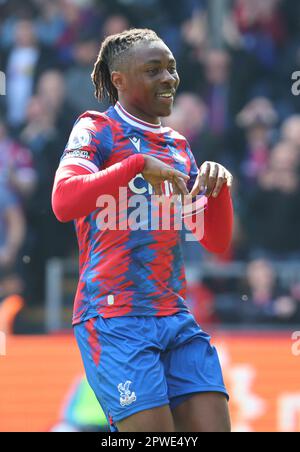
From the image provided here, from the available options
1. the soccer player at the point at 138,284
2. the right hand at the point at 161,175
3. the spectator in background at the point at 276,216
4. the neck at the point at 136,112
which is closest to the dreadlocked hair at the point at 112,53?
the soccer player at the point at 138,284

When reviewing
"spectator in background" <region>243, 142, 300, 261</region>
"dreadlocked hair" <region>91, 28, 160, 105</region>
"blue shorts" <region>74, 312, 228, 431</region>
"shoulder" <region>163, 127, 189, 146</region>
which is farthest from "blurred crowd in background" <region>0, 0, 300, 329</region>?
"blue shorts" <region>74, 312, 228, 431</region>

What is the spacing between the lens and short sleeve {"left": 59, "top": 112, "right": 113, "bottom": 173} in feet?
12.3

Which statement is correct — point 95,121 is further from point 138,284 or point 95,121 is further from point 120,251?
point 138,284

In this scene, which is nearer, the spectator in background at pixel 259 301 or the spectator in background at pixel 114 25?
the spectator in background at pixel 259 301

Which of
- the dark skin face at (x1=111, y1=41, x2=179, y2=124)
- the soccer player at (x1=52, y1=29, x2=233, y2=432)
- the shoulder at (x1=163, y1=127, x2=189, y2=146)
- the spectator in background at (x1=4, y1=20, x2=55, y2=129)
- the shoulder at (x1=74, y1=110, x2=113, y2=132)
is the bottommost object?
the soccer player at (x1=52, y1=29, x2=233, y2=432)

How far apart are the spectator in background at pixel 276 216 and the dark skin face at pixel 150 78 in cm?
422

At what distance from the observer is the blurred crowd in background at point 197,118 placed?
795cm

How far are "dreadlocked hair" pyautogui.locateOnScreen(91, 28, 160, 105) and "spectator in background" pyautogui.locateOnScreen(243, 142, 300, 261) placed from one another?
4050mm

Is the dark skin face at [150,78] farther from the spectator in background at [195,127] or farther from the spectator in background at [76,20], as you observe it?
the spectator in background at [76,20]

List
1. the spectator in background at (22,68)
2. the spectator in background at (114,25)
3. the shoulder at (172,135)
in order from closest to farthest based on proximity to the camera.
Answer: the shoulder at (172,135), the spectator in background at (22,68), the spectator in background at (114,25)

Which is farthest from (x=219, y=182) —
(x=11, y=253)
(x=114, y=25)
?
(x=114, y=25)

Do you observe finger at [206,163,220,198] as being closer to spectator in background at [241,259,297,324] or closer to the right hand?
the right hand

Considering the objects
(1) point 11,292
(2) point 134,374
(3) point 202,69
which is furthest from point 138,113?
(3) point 202,69

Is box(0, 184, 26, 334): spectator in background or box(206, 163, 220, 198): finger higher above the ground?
box(206, 163, 220, 198): finger
